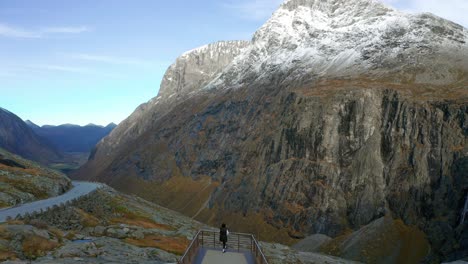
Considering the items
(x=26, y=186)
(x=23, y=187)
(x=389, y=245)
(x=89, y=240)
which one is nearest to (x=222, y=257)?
(x=89, y=240)

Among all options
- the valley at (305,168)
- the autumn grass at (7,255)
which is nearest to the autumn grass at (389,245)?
the valley at (305,168)

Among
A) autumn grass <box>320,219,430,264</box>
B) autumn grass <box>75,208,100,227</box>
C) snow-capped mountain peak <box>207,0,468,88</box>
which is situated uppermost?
snow-capped mountain peak <box>207,0,468,88</box>

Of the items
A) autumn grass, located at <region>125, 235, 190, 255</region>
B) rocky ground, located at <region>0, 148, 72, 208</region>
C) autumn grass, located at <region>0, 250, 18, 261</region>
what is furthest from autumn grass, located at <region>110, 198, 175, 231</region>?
autumn grass, located at <region>0, 250, 18, 261</region>

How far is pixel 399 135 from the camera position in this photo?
307 ft

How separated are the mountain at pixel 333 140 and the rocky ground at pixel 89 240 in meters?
37.7

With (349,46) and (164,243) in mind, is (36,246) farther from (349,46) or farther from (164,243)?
(349,46)

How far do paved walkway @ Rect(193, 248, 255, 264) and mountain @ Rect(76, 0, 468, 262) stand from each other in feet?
170

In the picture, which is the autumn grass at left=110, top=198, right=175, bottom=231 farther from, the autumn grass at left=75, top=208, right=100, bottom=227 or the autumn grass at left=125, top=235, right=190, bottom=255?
the autumn grass at left=125, top=235, right=190, bottom=255

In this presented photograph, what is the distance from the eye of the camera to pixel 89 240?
34.1 metres

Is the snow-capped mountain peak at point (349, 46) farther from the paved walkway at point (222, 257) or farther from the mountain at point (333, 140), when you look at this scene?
the paved walkway at point (222, 257)

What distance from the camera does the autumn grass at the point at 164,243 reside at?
37.9 metres

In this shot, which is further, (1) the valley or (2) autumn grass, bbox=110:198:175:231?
(2) autumn grass, bbox=110:198:175:231

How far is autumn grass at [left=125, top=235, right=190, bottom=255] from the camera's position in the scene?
124ft

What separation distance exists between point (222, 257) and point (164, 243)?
670 inches
